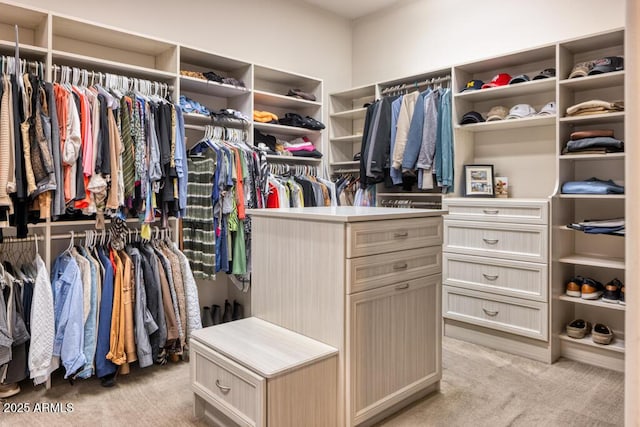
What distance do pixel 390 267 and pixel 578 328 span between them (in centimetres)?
177

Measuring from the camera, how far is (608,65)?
9.21ft

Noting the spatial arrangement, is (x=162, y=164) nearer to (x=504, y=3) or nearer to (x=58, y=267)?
(x=58, y=267)

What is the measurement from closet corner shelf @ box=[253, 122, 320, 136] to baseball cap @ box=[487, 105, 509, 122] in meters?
1.62

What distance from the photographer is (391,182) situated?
396 cm

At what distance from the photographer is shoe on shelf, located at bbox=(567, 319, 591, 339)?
298 cm

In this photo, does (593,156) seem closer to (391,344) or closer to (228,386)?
(391,344)

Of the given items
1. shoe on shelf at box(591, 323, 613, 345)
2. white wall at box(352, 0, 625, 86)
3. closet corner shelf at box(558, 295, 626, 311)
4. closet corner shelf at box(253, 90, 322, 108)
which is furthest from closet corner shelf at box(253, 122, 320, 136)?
shoe on shelf at box(591, 323, 613, 345)

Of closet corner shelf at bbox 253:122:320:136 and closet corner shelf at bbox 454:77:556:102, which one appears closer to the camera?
closet corner shelf at bbox 454:77:556:102

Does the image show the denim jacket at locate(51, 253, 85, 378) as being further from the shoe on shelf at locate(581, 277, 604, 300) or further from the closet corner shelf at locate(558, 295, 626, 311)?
the shoe on shelf at locate(581, 277, 604, 300)

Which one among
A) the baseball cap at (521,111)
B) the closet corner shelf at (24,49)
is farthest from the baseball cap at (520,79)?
the closet corner shelf at (24,49)

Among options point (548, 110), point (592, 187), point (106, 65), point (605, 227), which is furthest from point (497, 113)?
point (106, 65)

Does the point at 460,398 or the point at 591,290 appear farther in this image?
the point at 591,290

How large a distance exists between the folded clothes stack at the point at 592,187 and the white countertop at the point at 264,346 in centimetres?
207

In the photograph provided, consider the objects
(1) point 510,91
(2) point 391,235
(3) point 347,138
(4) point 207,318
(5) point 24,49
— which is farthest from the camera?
(3) point 347,138
